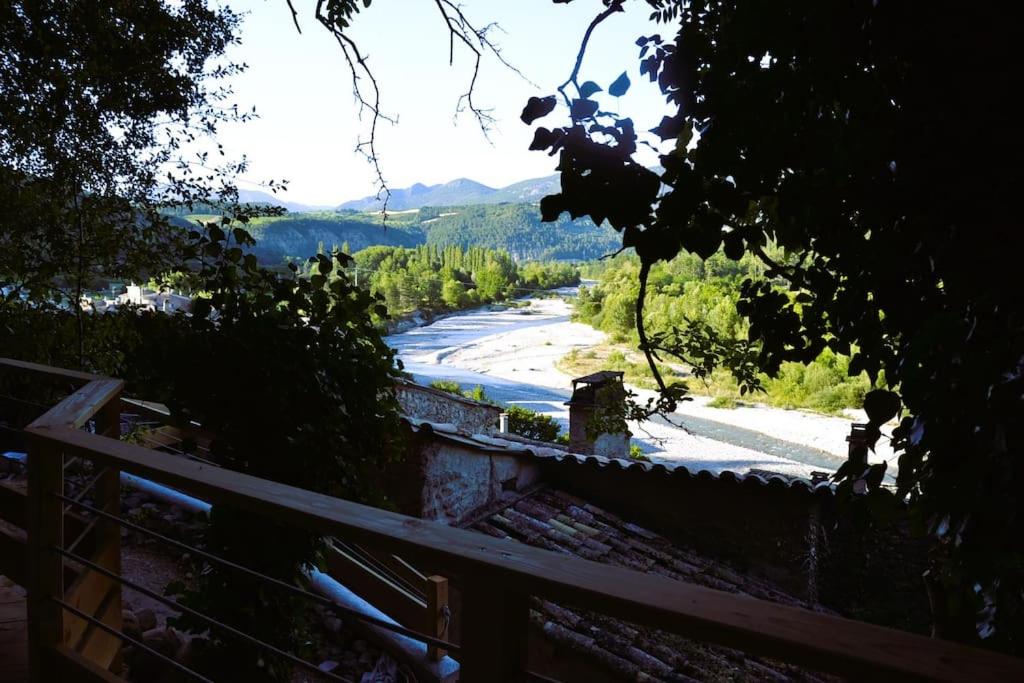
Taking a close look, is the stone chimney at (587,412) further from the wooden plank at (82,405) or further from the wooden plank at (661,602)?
the wooden plank at (661,602)

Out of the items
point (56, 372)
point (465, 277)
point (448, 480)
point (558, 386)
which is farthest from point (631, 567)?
point (465, 277)

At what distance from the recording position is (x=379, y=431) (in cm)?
233

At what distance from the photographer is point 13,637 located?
87.2 inches

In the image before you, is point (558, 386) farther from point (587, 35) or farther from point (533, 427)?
point (587, 35)

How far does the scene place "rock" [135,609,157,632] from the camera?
9.48ft

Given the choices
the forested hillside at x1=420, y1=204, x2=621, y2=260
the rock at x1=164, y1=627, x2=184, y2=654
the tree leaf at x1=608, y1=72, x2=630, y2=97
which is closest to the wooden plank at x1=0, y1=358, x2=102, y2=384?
the rock at x1=164, y1=627, x2=184, y2=654

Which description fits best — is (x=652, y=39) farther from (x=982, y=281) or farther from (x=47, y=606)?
(x=47, y=606)

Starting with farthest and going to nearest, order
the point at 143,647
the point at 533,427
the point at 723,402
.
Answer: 1. the point at 723,402
2. the point at 533,427
3. the point at 143,647

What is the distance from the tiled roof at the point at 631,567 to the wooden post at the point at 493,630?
3.10 meters

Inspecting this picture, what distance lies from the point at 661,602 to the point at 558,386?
73.9ft

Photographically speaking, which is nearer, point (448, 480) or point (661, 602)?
point (661, 602)

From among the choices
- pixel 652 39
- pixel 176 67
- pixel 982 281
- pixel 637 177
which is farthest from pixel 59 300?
pixel 982 281

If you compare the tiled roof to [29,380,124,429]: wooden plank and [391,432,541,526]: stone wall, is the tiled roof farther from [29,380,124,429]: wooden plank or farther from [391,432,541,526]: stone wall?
[29,380,124,429]: wooden plank

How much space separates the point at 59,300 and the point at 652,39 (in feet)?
13.4
